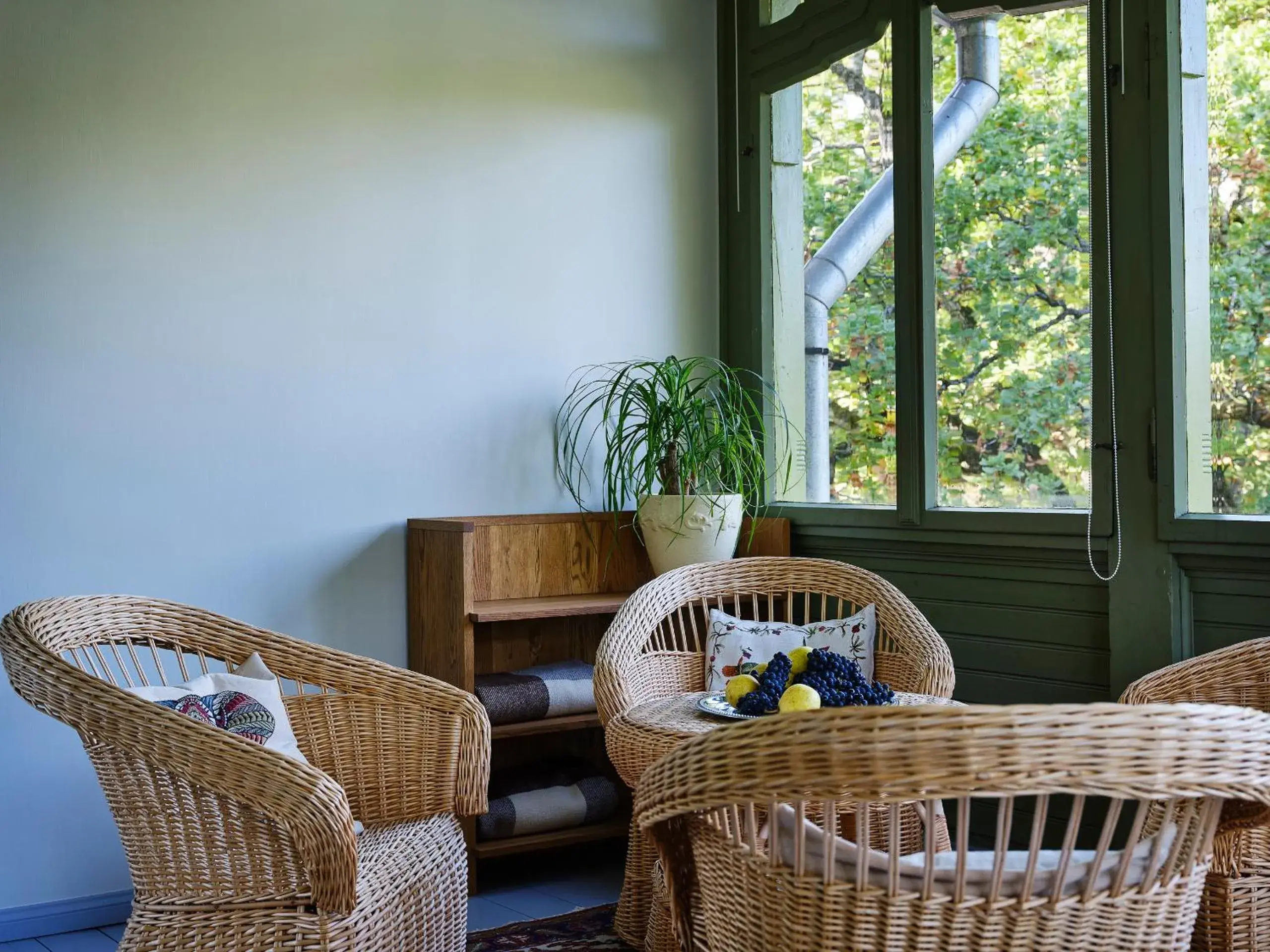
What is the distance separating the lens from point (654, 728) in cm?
233

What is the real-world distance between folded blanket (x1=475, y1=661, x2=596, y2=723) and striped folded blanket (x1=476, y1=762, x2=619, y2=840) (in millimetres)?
202

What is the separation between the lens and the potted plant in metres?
3.36

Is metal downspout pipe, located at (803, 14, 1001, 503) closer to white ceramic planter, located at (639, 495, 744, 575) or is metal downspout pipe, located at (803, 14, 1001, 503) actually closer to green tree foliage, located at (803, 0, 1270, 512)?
green tree foliage, located at (803, 0, 1270, 512)

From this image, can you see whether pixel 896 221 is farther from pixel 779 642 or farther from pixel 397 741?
pixel 397 741

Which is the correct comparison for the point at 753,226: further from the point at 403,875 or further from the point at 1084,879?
the point at 1084,879

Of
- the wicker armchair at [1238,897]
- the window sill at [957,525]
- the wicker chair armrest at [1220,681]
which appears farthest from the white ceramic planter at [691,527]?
the wicker armchair at [1238,897]

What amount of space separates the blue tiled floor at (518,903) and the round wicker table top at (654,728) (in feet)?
2.31

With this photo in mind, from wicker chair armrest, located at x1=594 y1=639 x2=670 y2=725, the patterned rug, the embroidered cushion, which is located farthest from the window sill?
the embroidered cushion

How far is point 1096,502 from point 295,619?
202cm

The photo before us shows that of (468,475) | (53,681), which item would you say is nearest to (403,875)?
(53,681)

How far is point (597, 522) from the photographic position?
142 inches

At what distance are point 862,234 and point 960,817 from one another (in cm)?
246

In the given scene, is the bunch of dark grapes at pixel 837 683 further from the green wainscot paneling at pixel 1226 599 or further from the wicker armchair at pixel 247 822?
the green wainscot paneling at pixel 1226 599

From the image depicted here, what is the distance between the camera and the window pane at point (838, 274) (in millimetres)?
3445
